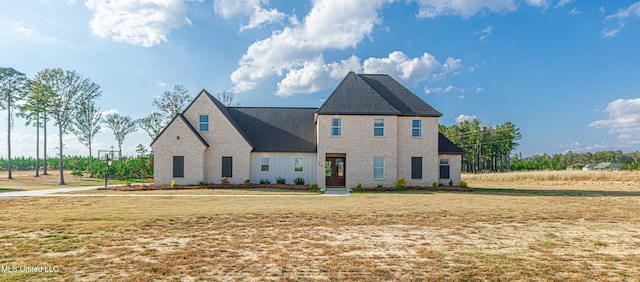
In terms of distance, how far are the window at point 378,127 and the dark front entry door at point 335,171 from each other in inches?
132

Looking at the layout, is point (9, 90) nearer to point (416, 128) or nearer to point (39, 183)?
point (39, 183)

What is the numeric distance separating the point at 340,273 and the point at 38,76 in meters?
39.8

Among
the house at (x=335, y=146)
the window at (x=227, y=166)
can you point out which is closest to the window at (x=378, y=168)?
the house at (x=335, y=146)

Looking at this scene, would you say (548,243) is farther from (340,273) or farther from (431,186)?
(431,186)

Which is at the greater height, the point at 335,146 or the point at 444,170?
the point at 335,146

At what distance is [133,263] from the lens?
5.95m

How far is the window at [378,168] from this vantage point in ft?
78.4

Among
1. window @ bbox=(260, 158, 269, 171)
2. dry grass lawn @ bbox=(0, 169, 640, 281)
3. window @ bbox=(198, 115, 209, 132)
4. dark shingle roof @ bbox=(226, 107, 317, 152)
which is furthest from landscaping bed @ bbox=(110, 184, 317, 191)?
dry grass lawn @ bbox=(0, 169, 640, 281)

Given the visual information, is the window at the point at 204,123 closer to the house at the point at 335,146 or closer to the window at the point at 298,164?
the house at the point at 335,146

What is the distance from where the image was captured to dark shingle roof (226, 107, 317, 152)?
26234 millimetres

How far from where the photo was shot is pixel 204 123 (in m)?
26.0

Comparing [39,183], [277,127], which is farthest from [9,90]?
[277,127]

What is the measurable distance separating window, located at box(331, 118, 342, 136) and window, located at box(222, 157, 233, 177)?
8.17 metres

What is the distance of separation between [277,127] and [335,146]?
6636 millimetres
